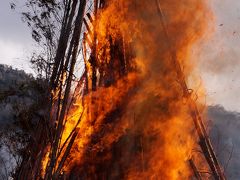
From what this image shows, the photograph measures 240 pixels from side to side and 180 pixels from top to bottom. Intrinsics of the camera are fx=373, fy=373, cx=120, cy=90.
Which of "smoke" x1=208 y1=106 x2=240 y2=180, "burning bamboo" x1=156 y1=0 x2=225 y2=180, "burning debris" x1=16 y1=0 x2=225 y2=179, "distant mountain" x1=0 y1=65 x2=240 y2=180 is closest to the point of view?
"burning bamboo" x1=156 y1=0 x2=225 y2=180

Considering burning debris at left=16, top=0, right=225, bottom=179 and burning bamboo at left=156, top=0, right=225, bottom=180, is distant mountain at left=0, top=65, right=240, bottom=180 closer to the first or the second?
burning debris at left=16, top=0, right=225, bottom=179

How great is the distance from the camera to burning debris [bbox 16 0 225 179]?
263 inches

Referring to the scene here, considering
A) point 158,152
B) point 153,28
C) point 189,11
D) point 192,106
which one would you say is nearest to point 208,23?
point 189,11

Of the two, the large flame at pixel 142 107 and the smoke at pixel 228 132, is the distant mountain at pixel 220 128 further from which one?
the large flame at pixel 142 107

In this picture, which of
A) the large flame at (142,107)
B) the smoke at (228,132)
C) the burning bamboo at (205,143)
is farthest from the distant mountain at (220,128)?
the burning bamboo at (205,143)

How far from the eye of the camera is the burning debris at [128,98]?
6.68 meters

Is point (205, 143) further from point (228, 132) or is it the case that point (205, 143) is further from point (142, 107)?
point (228, 132)

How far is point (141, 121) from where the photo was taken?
7109mm

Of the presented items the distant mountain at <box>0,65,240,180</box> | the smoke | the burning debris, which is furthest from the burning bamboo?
the smoke

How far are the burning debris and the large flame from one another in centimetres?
2

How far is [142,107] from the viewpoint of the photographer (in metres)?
7.19

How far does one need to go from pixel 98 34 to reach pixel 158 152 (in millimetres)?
2641

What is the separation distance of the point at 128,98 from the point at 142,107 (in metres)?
0.32

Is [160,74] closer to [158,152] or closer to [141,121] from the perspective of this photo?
[141,121]
